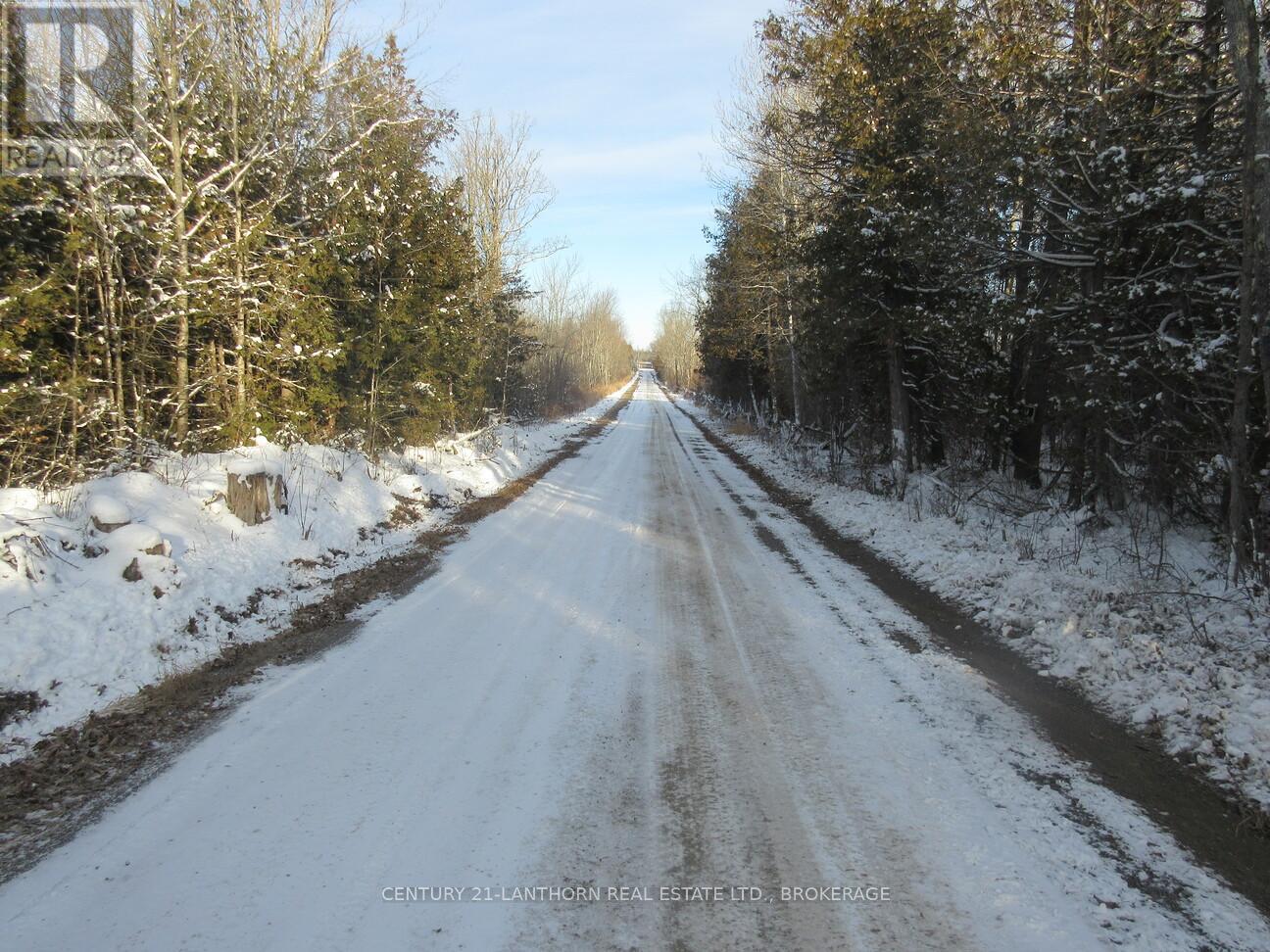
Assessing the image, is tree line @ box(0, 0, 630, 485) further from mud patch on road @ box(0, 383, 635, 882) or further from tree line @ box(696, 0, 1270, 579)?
tree line @ box(696, 0, 1270, 579)

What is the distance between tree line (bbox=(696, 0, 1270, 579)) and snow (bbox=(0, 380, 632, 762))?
28.5 ft

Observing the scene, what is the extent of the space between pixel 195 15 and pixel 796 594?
10.4 m

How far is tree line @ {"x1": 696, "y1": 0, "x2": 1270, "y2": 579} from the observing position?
6648mm

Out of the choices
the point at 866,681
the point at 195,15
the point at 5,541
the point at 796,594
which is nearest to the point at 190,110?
the point at 195,15

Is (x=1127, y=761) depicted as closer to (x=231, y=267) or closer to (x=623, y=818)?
(x=623, y=818)

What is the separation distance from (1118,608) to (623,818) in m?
4.88

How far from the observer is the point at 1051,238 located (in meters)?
9.84

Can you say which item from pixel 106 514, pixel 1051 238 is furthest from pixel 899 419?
pixel 106 514

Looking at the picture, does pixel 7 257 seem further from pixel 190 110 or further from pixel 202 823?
pixel 202 823

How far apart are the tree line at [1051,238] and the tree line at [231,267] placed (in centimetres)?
729

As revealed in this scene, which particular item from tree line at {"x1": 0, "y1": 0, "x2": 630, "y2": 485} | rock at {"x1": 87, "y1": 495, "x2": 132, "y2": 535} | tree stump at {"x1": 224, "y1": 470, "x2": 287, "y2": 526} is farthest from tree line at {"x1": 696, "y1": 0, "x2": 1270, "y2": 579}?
rock at {"x1": 87, "y1": 495, "x2": 132, "y2": 535}

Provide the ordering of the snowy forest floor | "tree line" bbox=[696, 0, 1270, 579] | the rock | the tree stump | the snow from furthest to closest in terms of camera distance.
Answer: the tree stump
"tree line" bbox=[696, 0, 1270, 579]
the rock
the snow
the snowy forest floor

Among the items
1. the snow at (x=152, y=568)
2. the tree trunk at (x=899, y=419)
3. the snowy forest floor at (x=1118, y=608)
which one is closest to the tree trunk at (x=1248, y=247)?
the snowy forest floor at (x=1118, y=608)

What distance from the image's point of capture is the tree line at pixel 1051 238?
6.65 meters
